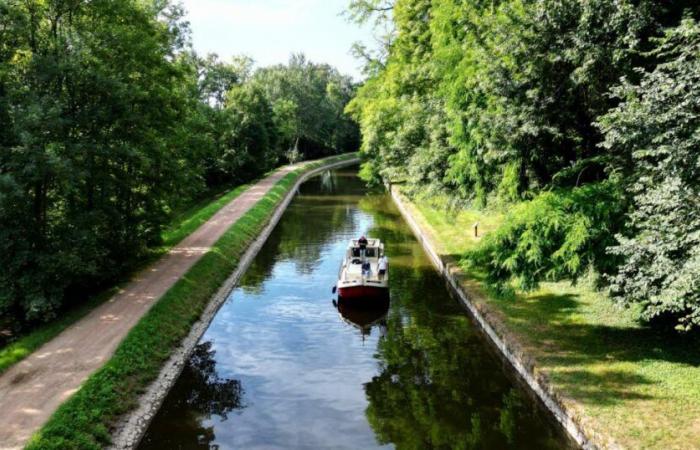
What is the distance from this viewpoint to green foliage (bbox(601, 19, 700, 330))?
11516mm

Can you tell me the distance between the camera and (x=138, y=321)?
18250mm

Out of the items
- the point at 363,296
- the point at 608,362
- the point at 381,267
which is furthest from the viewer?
the point at 381,267

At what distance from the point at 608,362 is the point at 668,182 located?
19.4 feet

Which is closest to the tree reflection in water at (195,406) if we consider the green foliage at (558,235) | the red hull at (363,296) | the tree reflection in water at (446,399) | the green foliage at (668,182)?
the tree reflection in water at (446,399)

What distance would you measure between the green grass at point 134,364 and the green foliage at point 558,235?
10.7 m

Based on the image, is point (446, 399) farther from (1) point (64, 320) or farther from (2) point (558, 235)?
(1) point (64, 320)

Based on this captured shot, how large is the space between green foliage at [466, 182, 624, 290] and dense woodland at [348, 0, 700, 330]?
4 centimetres

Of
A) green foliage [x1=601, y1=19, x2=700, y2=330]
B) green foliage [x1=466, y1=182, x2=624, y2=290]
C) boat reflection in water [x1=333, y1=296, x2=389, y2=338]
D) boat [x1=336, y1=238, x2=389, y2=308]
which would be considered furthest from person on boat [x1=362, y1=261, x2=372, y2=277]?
green foliage [x1=601, y1=19, x2=700, y2=330]

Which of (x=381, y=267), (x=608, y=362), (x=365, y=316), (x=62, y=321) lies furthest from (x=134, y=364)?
(x=608, y=362)

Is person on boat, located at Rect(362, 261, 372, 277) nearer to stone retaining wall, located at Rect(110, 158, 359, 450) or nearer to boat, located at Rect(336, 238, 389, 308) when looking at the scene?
boat, located at Rect(336, 238, 389, 308)

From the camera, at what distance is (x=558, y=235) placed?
15320 millimetres

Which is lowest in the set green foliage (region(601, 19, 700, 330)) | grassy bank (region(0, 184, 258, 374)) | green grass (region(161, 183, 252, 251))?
grassy bank (region(0, 184, 258, 374))

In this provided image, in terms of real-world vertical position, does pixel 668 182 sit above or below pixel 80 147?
below

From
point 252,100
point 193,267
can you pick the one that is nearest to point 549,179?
point 193,267
